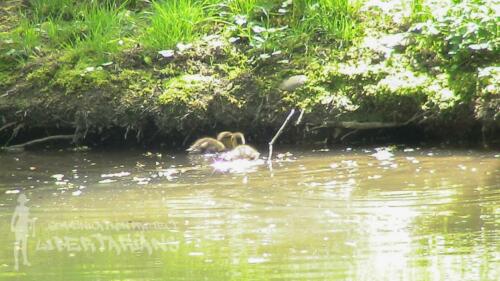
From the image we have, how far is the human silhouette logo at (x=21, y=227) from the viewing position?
4816 millimetres

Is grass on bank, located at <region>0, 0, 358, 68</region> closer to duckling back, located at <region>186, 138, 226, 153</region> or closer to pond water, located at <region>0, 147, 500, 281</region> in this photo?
duckling back, located at <region>186, 138, 226, 153</region>

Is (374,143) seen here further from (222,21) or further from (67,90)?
(67,90)

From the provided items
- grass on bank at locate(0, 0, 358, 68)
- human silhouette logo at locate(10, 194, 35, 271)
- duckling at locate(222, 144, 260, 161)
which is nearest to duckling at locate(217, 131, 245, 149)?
duckling at locate(222, 144, 260, 161)

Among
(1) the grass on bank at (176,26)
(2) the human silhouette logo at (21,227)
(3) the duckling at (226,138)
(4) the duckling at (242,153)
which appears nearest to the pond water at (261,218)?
(2) the human silhouette logo at (21,227)

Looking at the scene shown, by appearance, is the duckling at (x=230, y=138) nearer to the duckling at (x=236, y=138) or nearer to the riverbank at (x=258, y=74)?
the duckling at (x=236, y=138)

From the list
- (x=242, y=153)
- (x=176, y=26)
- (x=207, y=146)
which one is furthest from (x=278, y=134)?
(x=176, y=26)

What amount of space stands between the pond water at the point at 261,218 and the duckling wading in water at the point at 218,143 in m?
0.26

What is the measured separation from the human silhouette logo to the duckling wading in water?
2.22 m

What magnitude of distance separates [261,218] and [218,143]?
9.67 feet

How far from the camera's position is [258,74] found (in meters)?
8.69

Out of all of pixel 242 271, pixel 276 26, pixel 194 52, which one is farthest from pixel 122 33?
pixel 242 271

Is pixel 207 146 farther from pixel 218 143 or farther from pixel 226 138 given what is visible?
pixel 226 138

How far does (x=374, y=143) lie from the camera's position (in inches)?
329

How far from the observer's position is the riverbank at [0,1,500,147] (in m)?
8.01
